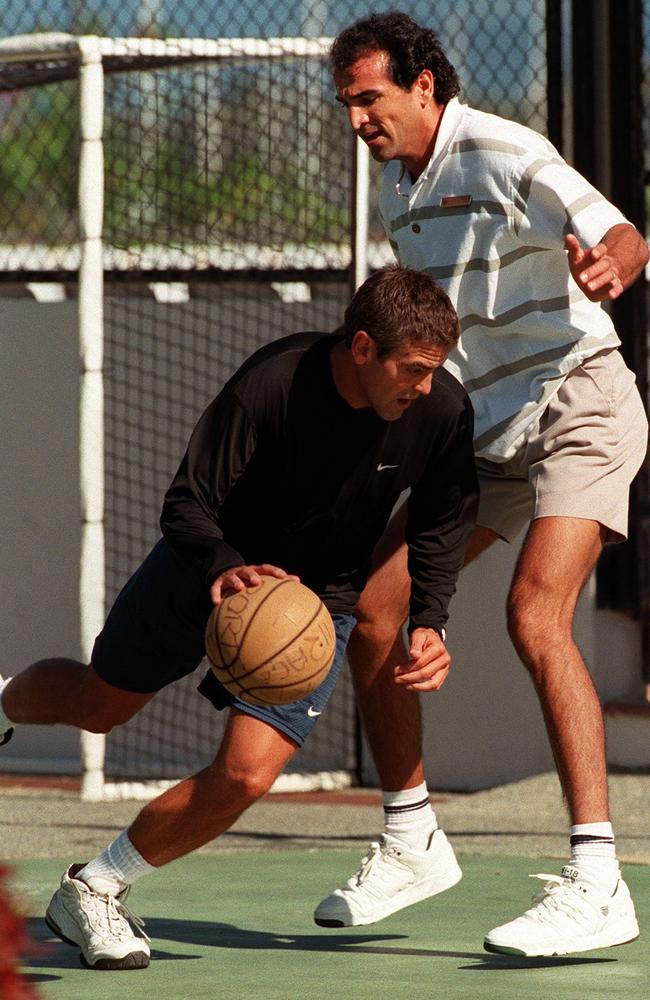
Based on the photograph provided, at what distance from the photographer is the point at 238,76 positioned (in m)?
10.6

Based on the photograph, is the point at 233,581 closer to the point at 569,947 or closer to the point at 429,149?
the point at 569,947

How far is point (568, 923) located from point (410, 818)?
752 mm

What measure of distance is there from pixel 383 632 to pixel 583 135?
3821 millimetres

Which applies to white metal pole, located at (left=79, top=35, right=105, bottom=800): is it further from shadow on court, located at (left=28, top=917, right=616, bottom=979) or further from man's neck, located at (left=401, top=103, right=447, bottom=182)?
man's neck, located at (left=401, top=103, right=447, bottom=182)

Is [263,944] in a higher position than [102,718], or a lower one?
lower

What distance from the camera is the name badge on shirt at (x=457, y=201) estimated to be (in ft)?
15.9

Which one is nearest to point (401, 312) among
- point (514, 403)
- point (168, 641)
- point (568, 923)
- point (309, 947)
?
point (514, 403)

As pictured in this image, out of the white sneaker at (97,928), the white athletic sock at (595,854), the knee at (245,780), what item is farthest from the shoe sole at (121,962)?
the white athletic sock at (595,854)

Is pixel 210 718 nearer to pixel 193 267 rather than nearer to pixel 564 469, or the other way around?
pixel 193 267

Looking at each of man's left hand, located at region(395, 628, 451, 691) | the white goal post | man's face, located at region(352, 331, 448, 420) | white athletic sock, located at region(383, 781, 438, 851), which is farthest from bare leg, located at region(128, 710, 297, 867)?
the white goal post

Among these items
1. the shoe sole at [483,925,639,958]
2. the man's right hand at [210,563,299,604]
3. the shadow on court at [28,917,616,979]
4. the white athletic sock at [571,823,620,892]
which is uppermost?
the man's right hand at [210,563,299,604]

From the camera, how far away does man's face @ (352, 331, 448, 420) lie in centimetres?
426

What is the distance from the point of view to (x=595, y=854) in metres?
4.54

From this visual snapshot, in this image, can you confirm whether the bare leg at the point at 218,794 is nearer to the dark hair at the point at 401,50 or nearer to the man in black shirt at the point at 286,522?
the man in black shirt at the point at 286,522
